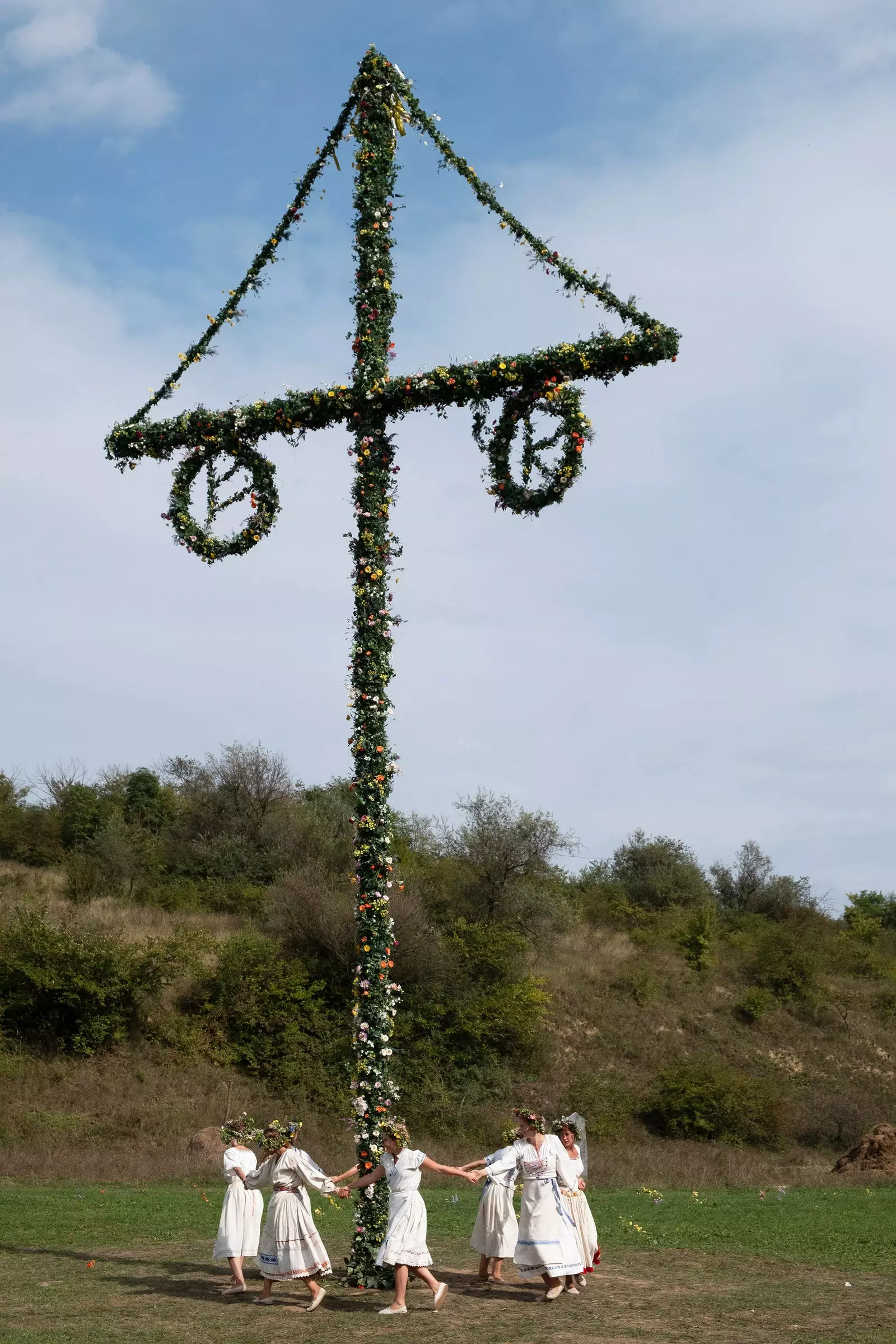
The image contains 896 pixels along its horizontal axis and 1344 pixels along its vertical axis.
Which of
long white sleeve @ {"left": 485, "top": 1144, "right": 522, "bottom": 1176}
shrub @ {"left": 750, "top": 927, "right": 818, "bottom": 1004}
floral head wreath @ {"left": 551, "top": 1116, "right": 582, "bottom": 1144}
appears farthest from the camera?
shrub @ {"left": 750, "top": 927, "right": 818, "bottom": 1004}

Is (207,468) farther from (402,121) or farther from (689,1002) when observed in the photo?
(689,1002)

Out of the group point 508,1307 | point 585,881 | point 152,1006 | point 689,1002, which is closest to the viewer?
point 508,1307

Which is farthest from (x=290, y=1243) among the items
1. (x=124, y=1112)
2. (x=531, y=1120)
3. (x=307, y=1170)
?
(x=124, y=1112)

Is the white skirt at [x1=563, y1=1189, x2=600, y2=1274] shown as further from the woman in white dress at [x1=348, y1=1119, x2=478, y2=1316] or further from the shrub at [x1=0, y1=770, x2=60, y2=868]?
the shrub at [x1=0, y1=770, x2=60, y2=868]

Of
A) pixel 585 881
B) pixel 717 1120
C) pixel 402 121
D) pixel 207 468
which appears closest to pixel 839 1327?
pixel 207 468

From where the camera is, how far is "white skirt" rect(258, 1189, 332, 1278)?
10336 mm

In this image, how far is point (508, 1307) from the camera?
10.2 metres

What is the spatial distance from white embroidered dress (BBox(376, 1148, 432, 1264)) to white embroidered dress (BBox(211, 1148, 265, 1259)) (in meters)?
1.47

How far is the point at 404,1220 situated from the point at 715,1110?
75.3 ft

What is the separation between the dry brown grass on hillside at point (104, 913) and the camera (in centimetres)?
3206

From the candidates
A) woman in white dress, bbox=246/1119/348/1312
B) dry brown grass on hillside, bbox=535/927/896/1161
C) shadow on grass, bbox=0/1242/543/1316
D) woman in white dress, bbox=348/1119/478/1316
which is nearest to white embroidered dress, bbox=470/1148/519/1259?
shadow on grass, bbox=0/1242/543/1316

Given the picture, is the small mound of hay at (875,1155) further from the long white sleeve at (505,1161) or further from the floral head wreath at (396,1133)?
the floral head wreath at (396,1133)

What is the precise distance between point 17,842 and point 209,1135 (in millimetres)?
19959

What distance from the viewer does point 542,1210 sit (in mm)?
10664
